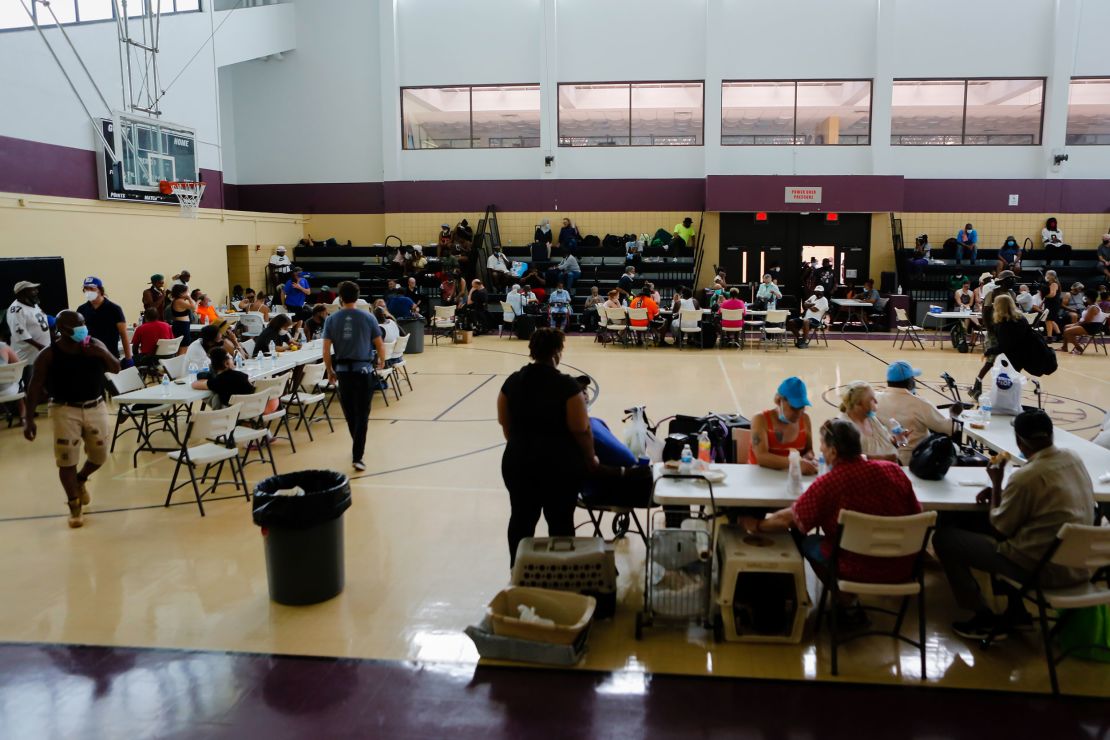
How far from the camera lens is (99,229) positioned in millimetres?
14695

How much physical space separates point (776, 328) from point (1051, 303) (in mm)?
5428

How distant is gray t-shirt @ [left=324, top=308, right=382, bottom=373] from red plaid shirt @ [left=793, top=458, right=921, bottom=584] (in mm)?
4319

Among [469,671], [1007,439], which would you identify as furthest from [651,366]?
[469,671]

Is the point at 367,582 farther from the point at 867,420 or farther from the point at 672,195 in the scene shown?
the point at 672,195

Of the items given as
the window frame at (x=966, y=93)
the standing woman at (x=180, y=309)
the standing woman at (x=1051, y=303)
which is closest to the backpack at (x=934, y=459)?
the standing woman at (x=180, y=309)

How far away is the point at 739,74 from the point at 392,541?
18.1 m

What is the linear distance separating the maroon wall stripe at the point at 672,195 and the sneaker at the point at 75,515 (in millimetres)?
15602

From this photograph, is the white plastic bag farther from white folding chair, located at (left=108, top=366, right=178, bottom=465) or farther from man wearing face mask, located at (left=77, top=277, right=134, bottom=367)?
man wearing face mask, located at (left=77, top=277, right=134, bottom=367)

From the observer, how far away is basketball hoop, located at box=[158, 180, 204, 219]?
51.6 ft

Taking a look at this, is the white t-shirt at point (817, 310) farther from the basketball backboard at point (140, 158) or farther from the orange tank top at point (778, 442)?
the basketball backboard at point (140, 158)

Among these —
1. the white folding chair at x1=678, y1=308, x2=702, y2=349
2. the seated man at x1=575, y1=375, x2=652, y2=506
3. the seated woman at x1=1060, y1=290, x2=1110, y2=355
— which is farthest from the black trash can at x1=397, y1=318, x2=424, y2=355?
the seated woman at x1=1060, y1=290, x2=1110, y2=355

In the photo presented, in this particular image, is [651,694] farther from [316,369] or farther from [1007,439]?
[316,369]

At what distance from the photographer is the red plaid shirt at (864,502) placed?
4.11 metres

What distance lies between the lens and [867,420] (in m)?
5.26
